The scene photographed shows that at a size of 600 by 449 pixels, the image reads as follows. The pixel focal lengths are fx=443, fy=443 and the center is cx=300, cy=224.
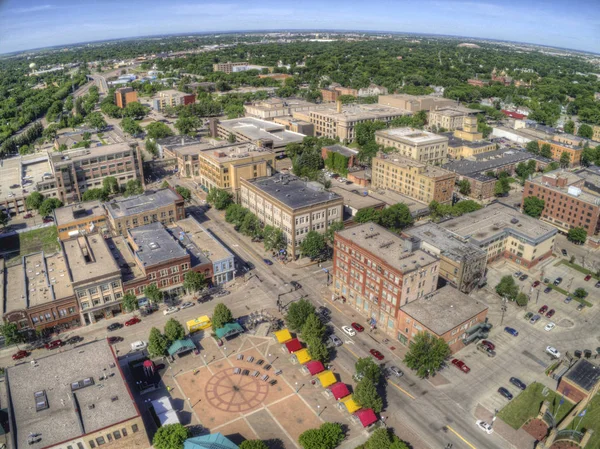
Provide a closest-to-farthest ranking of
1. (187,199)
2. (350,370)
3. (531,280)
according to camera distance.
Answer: (350,370) → (531,280) → (187,199)

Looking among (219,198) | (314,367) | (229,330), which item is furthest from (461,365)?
(219,198)

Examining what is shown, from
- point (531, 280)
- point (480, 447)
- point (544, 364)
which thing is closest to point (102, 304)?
point (480, 447)

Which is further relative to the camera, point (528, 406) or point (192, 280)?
point (192, 280)

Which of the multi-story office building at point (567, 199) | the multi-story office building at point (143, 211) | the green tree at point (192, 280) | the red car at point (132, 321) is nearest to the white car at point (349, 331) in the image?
the green tree at point (192, 280)

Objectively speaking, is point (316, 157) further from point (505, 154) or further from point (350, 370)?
point (350, 370)

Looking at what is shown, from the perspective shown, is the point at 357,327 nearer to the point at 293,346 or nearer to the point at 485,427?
the point at 293,346

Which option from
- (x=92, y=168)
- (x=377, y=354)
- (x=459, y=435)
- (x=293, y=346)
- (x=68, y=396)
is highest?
(x=92, y=168)

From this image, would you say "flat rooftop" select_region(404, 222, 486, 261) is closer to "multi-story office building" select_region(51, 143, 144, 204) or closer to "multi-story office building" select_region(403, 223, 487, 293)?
"multi-story office building" select_region(403, 223, 487, 293)

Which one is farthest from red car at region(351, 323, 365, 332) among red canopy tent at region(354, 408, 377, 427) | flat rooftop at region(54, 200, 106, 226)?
flat rooftop at region(54, 200, 106, 226)
